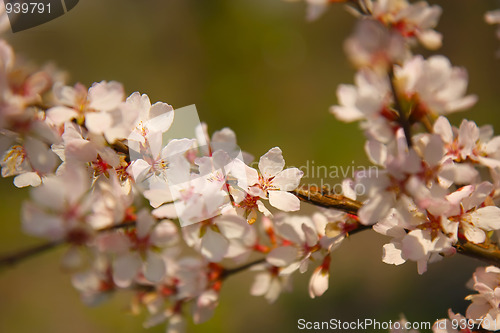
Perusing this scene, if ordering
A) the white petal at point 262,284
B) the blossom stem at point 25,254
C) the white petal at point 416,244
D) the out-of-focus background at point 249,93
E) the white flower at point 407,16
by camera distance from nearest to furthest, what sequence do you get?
1. the blossom stem at point 25,254
2. the white petal at point 416,244
3. the white flower at point 407,16
4. the white petal at point 262,284
5. the out-of-focus background at point 249,93

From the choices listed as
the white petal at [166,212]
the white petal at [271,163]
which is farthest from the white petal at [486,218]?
the white petal at [166,212]

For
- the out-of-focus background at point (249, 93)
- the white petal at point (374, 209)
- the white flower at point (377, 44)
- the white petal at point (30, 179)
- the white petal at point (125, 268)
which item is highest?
the white flower at point (377, 44)

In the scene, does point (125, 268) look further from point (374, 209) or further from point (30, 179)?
point (374, 209)

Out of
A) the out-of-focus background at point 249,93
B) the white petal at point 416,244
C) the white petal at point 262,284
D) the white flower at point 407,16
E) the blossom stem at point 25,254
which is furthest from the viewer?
the out-of-focus background at point 249,93

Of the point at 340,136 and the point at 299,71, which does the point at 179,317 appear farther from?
the point at 299,71

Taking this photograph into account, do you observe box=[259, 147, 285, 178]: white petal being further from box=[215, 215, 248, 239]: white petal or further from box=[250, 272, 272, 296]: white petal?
box=[250, 272, 272, 296]: white petal

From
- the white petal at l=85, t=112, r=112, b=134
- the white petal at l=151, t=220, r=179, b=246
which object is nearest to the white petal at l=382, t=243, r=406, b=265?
the white petal at l=151, t=220, r=179, b=246

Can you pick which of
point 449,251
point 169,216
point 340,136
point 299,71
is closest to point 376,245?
point 340,136

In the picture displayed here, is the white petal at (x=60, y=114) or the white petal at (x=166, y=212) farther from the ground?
the white petal at (x=60, y=114)

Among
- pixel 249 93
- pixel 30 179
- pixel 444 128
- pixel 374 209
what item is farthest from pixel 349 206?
pixel 249 93

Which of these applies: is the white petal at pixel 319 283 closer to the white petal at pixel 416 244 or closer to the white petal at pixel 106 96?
the white petal at pixel 416 244
